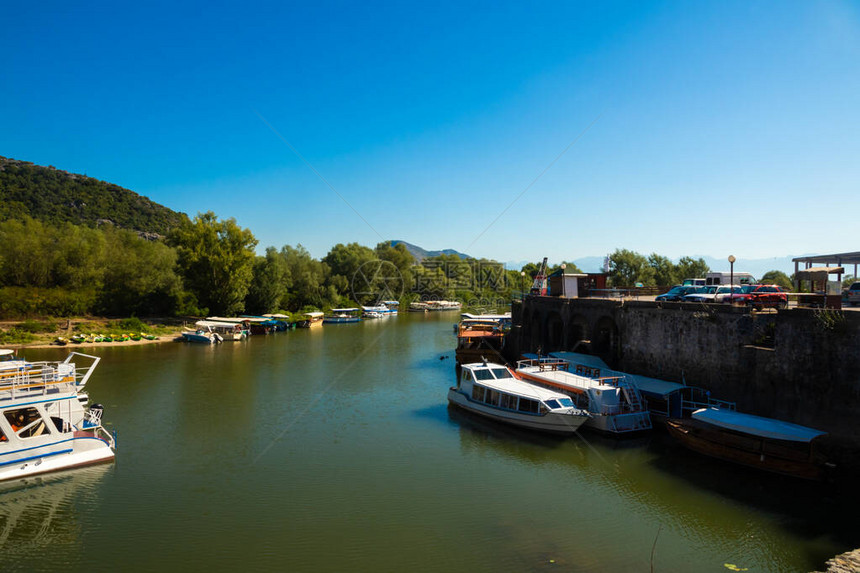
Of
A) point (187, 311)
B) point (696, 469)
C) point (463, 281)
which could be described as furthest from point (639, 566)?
point (463, 281)

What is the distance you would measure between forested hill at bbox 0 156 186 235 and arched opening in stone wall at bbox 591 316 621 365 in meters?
110

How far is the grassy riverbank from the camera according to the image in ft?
162

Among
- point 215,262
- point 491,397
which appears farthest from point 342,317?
point 491,397

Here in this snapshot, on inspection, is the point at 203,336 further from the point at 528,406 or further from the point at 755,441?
the point at 755,441

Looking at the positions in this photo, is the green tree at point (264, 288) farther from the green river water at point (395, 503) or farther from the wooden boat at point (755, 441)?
the wooden boat at point (755, 441)

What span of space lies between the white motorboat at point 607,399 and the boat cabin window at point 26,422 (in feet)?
77.5

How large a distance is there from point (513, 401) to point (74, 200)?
135 meters

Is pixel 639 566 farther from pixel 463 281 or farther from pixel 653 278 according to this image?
pixel 463 281

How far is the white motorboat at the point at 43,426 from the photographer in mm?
18578

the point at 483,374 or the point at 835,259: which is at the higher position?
the point at 835,259

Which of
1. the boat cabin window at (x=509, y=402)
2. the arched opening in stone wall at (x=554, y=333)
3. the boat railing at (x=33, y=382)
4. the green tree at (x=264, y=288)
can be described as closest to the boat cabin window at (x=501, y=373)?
the boat cabin window at (x=509, y=402)

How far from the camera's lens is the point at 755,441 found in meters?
19.3

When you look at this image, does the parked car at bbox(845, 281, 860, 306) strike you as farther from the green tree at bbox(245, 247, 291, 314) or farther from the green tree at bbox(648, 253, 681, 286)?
the green tree at bbox(245, 247, 291, 314)

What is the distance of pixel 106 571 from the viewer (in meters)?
13.5
